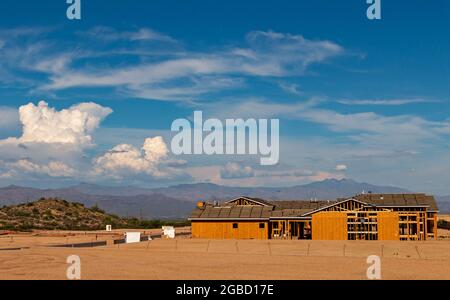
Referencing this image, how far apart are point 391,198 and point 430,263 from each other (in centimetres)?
2860

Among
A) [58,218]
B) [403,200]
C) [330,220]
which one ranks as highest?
[403,200]

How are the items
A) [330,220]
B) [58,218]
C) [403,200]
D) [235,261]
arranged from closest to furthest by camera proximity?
[235,261] < [330,220] < [403,200] < [58,218]

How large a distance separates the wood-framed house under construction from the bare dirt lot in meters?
7.21

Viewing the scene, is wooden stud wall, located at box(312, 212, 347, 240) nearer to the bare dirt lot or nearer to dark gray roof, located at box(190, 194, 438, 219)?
dark gray roof, located at box(190, 194, 438, 219)

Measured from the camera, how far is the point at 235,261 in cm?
4084

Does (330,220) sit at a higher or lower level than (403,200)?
lower

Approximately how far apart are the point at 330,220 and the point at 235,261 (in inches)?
831

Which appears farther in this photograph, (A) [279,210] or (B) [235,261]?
(A) [279,210]

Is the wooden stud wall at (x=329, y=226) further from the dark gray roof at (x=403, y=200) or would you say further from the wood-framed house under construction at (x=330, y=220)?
the dark gray roof at (x=403, y=200)

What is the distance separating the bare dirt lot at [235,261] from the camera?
110 ft

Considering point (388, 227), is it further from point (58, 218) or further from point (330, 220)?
point (58, 218)

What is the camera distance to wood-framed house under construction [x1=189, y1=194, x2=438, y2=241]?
2309 inches

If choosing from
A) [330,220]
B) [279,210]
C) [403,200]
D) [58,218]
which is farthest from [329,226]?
[58,218]
